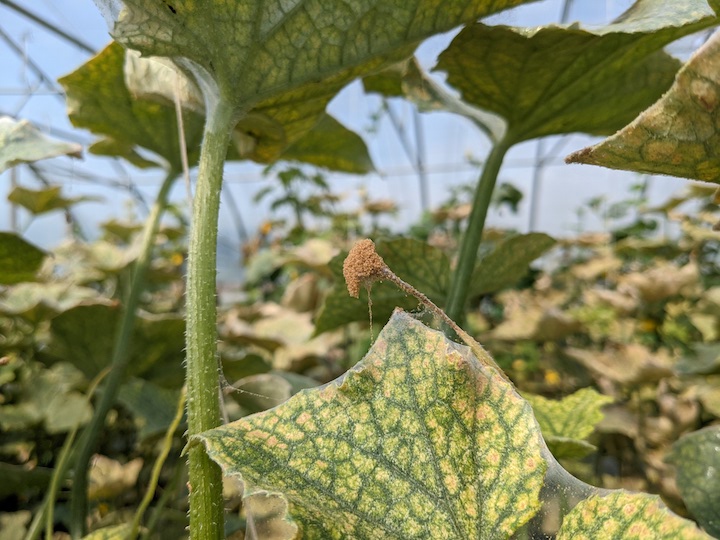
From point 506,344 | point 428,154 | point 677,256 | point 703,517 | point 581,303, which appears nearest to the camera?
point 703,517

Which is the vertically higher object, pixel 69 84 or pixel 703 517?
pixel 69 84

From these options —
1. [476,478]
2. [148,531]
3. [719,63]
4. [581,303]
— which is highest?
[719,63]

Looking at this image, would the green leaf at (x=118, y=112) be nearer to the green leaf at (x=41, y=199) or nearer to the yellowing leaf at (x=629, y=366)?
the green leaf at (x=41, y=199)

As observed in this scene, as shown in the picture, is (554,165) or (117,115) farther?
(554,165)

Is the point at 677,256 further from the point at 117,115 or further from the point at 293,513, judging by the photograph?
the point at 293,513

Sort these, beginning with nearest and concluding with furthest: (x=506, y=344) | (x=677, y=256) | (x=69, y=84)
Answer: (x=69, y=84) → (x=506, y=344) → (x=677, y=256)

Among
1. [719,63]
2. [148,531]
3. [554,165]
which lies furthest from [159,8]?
[554,165]

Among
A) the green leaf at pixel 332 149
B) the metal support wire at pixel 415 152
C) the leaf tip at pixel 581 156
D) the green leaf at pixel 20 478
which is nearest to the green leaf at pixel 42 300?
the green leaf at pixel 20 478

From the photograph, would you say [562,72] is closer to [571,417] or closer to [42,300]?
[571,417]
